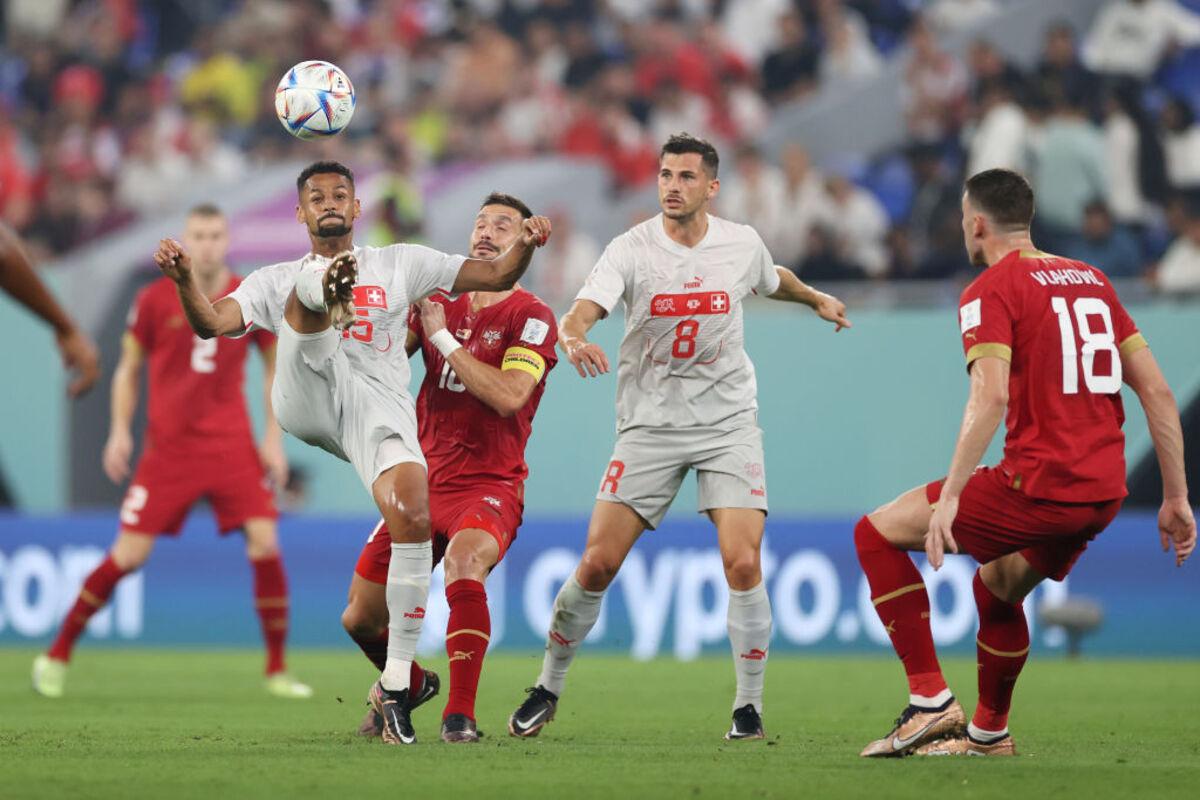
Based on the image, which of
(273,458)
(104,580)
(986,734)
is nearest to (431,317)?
(986,734)

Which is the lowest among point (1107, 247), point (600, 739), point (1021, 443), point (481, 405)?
point (600, 739)

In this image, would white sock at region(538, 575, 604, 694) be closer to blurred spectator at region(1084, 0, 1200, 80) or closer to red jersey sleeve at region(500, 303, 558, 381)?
red jersey sleeve at region(500, 303, 558, 381)

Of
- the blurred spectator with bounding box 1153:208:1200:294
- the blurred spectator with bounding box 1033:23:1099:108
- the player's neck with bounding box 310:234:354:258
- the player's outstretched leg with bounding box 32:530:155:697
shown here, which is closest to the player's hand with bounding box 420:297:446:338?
the player's neck with bounding box 310:234:354:258

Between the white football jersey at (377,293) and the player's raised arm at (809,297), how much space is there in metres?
1.77

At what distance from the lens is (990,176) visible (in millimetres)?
6926

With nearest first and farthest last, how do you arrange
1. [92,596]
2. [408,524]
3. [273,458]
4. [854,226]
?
1. [408,524]
2. [92,596]
3. [273,458]
4. [854,226]

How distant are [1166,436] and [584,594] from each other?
8.85 ft

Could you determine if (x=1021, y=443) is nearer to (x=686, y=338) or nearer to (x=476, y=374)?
(x=686, y=338)

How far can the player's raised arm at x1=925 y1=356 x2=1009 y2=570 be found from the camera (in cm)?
635

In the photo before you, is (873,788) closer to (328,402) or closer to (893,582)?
(893,582)

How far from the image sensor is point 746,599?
8000mm

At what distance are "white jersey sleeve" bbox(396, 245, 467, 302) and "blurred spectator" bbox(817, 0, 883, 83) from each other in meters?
10.5

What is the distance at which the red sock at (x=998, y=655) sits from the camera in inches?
278

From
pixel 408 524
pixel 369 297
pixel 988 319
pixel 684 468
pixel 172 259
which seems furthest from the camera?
pixel 684 468
